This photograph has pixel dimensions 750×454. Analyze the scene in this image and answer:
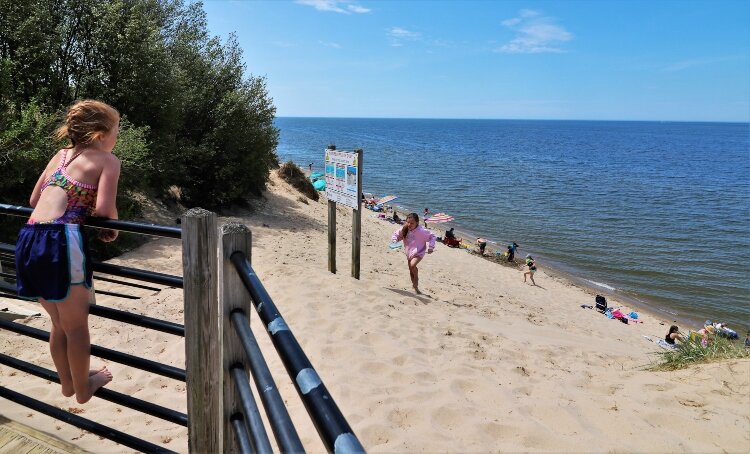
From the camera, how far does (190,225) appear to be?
1.83 m

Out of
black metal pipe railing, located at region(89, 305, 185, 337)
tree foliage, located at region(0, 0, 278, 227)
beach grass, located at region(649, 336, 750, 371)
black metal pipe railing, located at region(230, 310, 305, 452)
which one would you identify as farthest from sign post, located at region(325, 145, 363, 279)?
black metal pipe railing, located at region(230, 310, 305, 452)

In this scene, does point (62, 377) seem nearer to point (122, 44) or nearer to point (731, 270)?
point (122, 44)

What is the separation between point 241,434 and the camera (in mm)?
1783

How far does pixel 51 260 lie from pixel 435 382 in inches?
148

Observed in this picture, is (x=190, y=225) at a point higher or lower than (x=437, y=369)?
higher

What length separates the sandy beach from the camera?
3943 millimetres

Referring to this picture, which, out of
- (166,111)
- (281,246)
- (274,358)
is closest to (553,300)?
(281,246)

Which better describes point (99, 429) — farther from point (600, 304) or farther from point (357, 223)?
point (600, 304)

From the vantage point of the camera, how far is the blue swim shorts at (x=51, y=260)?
2.17m

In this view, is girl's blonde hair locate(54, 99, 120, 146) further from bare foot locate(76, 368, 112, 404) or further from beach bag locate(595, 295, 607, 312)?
beach bag locate(595, 295, 607, 312)

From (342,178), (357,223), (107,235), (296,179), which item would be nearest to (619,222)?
(296,179)

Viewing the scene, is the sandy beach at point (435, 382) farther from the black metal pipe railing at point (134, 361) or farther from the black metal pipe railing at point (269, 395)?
the black metal pipe railing at point (269, 395)

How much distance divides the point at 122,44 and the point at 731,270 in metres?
22.4

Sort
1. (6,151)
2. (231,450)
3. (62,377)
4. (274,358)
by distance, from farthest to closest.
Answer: (6,151), (274,358), (62,377), (231,450)
